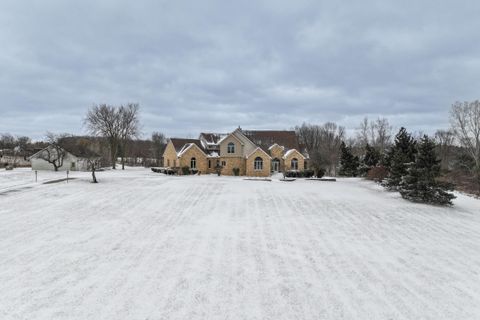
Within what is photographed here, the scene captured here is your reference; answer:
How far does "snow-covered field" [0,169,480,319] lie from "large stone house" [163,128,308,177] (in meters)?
24.8

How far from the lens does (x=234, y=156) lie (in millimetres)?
39750

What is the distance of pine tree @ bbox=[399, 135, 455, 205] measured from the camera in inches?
688

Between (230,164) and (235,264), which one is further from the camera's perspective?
(230,164)

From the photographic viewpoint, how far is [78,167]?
46.0m

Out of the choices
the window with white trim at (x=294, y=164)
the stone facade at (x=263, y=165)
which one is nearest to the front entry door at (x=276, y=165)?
the window with white trim at (x=294, y=164)

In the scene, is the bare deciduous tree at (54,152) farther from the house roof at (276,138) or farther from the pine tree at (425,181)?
the pine tree at (425,181)

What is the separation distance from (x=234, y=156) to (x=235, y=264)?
32729 mm

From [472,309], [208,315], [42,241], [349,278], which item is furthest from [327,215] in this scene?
[42,241]

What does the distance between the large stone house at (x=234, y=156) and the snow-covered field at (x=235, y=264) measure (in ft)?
81.2

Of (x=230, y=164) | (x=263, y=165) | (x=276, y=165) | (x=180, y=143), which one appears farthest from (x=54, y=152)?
(x=276, y=165)

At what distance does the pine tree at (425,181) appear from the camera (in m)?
17.5

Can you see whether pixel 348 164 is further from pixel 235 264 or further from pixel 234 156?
pixel 235 264

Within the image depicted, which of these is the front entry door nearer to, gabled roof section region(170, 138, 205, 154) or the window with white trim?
the window with white trim

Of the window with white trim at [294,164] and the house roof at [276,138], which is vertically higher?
the house roof at [276,138]
